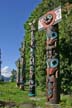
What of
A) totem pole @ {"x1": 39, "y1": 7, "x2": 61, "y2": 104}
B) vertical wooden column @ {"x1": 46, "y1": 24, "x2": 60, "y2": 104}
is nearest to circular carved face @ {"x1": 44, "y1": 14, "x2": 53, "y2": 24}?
totem pole @ {"x1": 39, "y1": 7, "x2": 61, "y2": 104}

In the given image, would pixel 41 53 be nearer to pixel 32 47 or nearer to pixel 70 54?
pixel 70 54

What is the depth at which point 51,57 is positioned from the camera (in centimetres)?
2553

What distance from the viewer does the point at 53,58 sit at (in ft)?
83.3

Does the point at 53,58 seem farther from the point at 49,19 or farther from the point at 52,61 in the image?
the point at 49,19

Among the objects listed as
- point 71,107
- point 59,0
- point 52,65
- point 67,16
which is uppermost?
point 59,0

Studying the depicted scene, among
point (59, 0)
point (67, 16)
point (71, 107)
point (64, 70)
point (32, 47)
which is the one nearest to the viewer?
point (71, 107)

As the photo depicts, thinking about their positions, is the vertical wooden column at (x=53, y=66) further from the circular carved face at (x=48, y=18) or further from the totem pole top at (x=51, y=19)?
the circular carved face at (x=48, y=18)

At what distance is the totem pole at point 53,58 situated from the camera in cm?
2492

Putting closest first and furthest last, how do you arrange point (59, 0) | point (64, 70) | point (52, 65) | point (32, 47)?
1. point (52, 65)
2. point (32, 47)
3. point (64, 70)
4. point (59, 0)

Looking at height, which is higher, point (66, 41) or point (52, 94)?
point (66, 41)

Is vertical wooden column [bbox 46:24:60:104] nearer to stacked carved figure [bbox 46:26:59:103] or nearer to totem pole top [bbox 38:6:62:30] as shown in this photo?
stacked carved figure [bbox 46:26:59:103]

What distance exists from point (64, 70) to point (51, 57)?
13.6 m

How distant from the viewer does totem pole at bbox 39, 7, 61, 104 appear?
81.8 ft

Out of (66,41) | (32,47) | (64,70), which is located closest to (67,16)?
(66,41)
